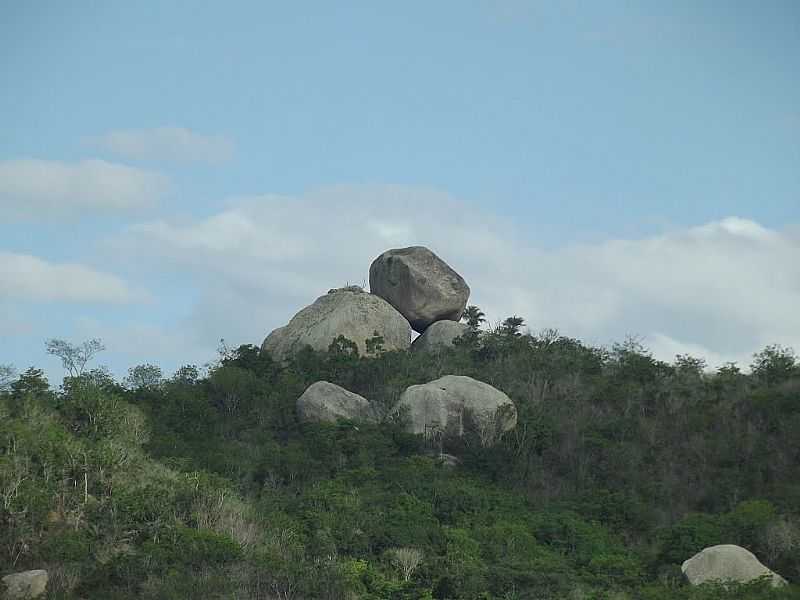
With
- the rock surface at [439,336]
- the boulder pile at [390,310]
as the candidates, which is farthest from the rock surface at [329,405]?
the rock surface at [439,336]

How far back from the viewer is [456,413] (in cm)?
3872

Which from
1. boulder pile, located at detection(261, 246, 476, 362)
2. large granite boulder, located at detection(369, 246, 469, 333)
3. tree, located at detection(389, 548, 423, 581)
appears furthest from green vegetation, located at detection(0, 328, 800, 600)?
large granite boulder, located at detection(369, 246, 469, 333)

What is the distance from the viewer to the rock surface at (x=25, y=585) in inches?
1053

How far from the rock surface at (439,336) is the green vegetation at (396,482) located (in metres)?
1.55

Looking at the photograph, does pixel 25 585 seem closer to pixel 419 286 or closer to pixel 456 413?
pixel 456 413

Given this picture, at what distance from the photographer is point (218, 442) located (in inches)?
1522

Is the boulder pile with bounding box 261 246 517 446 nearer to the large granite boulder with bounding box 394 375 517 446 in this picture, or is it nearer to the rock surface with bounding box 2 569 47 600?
the large granite boulder with bounding box 394 375 517 446

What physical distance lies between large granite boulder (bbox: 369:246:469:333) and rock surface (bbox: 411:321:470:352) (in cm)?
75

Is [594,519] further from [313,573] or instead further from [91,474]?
[91,474]

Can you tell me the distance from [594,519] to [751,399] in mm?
8021

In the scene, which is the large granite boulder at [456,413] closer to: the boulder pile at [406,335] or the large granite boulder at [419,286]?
the boulder pile at [406,335]

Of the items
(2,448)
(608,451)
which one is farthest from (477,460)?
(2,448)

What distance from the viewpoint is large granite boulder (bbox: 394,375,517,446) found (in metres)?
38.6

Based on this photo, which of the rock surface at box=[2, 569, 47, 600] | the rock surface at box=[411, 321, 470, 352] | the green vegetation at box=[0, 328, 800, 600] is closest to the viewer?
the rock surface at box=[2, 569, 47, 600]
